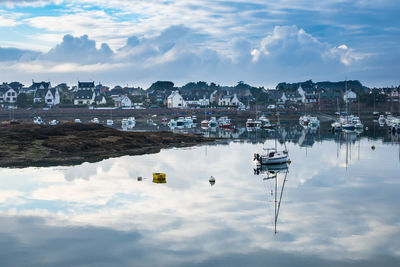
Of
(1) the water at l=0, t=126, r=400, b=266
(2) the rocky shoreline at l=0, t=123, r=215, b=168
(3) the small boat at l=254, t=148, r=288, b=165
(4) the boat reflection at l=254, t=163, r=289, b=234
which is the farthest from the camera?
(2) the rocky shoreline at l=0, t=123, r=215, b=168

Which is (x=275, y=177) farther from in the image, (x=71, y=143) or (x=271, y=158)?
(x=71, y=143)

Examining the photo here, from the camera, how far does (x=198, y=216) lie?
126 ft

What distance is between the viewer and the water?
97.5 ft

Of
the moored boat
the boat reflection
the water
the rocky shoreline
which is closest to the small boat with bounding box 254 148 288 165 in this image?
the moored boat

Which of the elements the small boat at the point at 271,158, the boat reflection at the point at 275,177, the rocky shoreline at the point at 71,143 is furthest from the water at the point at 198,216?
the rocky shoreline at the point at 71,143

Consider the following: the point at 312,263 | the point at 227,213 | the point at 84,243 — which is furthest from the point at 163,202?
the point at 312,263

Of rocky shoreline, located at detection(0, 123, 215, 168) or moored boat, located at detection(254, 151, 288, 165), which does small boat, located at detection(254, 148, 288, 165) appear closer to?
moored boat, located at detection(254, 151, 288, 165)

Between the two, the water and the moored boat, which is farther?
the moored boat

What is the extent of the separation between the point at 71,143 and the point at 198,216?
4902cm

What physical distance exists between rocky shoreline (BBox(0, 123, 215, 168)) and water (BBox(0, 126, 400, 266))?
7.88 metres

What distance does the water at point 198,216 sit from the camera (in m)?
29.7

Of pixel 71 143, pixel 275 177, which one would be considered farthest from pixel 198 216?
pixel 71 143

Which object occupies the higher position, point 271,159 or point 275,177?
point 271,159

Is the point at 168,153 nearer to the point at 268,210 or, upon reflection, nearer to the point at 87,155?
the point at 87,155
